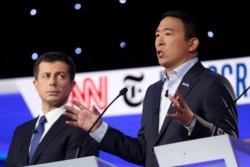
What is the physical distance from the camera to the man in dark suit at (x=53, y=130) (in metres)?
3.08

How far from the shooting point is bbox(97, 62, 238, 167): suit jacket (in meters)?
2.79


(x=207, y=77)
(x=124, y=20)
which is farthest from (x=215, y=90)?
(x=124, y=20)

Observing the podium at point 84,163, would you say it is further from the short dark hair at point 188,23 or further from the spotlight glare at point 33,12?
the spotlight glare at point 33,12

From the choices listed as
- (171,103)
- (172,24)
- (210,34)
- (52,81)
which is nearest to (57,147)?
(52,81)

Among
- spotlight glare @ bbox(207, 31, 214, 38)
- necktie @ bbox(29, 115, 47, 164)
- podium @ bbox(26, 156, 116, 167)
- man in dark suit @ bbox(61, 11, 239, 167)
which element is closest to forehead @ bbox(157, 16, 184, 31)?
man in dark suit @ bbox(61, 11, 239, 167)

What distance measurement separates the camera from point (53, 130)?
3178 millimetres

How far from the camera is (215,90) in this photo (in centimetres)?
285

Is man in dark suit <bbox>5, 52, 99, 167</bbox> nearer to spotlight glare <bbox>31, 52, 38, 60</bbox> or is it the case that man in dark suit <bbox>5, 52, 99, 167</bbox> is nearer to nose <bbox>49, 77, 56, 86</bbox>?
nose <bbox>49, 77, 56, 86</bbox>

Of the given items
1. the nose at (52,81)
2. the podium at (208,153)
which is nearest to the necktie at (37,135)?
the nose at (52,81)

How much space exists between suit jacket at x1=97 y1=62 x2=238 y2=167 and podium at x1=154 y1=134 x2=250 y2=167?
1.64ft

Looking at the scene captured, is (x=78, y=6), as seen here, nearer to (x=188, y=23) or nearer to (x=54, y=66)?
(x=54, y=66)

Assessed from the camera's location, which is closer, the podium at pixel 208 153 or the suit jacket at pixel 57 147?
the podium at pixel 208 153

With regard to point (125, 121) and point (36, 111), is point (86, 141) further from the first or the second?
point (36, 111)

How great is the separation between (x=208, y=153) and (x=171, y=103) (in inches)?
31.0
